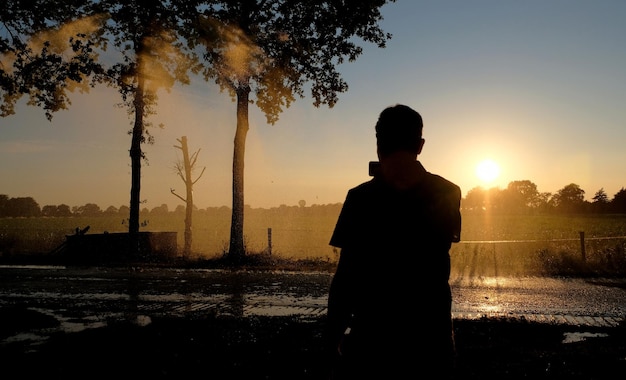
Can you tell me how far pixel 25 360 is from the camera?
568 cm

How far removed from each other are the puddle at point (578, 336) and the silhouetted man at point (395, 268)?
5575 mm

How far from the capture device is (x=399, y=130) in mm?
2400

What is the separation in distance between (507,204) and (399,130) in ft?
328

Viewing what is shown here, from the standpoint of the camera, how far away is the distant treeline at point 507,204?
71.2m

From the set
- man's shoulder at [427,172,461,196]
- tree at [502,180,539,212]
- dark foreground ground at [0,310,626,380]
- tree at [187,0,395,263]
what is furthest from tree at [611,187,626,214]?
man's shoulder at [427,172,461,196]

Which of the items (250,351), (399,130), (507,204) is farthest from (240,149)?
(507,204)

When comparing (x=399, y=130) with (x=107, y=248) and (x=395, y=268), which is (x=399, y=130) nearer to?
(x=395, y=268)

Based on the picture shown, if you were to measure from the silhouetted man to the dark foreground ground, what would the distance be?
2.94m

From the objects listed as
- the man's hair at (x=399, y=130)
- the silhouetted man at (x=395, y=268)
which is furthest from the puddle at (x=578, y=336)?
the man's hair at (x=399, y=130)

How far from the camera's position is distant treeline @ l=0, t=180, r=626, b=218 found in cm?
7119

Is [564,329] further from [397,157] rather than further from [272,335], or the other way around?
[397,157]

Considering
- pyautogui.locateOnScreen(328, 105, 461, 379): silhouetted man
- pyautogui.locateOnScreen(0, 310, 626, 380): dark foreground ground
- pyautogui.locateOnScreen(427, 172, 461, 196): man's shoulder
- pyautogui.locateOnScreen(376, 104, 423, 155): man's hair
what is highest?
pyautogui.locateOnScreen(376, 104, 423, 155): man's hair

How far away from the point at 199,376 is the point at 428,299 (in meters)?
3.55

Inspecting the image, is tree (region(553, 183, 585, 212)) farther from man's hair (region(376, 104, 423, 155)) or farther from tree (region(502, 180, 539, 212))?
man's hair (region(376, 104, 423, 155))
